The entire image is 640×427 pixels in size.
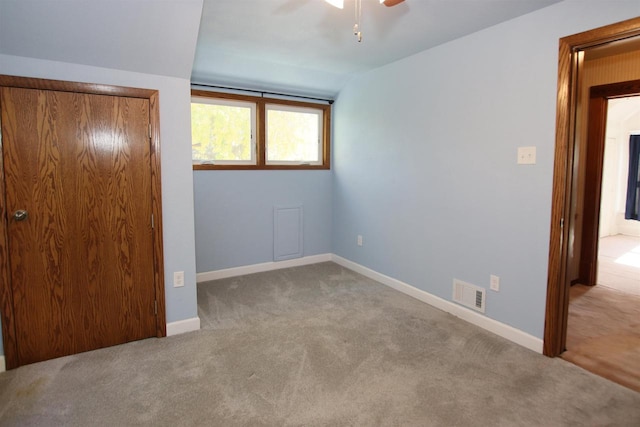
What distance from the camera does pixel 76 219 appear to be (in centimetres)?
241

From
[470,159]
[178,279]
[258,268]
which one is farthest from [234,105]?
[470,159]

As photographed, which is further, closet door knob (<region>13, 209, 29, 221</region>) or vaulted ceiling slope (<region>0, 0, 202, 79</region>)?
closet door knob (<region>13, 209, 29, 221</region>)

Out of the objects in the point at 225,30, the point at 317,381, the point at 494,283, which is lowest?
the point at 317,381

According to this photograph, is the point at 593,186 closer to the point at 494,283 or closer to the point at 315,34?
the point at 494,283

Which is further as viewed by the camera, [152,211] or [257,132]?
[257,132]

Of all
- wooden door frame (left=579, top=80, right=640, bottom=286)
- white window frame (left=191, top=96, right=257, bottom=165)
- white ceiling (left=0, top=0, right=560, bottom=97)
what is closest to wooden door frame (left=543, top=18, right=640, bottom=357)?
white ceiling (left=0, top=0, right=560, bottom=97)

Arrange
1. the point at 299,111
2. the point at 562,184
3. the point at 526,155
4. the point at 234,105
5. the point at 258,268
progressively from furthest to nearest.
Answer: the point at 299,111, the point at 258,268, the point at 234,105, the point at 526,155, the point at 562,184

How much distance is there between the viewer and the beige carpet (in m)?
1.87

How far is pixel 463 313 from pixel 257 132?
2.90 m

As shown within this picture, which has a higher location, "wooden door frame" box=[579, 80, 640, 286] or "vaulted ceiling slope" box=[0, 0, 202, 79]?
"vaulted ceiling slope" box=[0, 0, 202, 79]

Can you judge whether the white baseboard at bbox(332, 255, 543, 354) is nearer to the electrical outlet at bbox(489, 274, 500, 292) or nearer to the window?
the electrical outlet at bbox(489, 274, 500, 292)

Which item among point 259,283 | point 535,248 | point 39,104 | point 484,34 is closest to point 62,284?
point 39,104

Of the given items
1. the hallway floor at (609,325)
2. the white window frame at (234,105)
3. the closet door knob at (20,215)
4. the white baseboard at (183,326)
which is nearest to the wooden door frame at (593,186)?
the hallway floor at (609,325)

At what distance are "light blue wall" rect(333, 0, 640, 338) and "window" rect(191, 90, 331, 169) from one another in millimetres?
681
